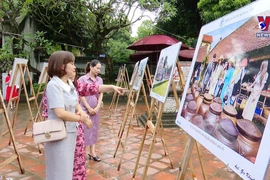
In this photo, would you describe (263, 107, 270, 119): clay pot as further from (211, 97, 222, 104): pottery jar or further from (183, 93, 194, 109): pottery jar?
(183, 93, 194, 109): pottery jar

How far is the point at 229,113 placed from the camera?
1.24 meters

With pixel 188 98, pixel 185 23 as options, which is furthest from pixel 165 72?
pixel 185 23

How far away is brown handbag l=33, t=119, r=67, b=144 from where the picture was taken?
74.3 inches

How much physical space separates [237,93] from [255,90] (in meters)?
0.13

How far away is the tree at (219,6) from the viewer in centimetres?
817

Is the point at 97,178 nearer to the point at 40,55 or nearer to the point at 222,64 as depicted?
the point at 222,64

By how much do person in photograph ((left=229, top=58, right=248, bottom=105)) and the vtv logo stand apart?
6.4 inches

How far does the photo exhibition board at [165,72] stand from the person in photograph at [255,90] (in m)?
1.13

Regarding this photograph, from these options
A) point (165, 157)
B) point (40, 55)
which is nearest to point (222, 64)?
point (165, 157)

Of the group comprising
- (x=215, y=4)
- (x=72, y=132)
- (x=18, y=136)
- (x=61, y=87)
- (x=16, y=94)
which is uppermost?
(x=215, y=4)

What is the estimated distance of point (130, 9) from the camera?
9336 millimetres

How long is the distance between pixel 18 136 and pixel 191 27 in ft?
31.8

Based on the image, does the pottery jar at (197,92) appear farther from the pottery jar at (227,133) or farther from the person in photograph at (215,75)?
the pottery jar at (227,133)

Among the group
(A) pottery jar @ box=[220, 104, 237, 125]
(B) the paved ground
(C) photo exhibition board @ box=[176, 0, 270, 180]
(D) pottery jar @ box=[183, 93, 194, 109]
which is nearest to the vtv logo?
(C) photo exhibition board @ box=[176, 0, 270, 180]
